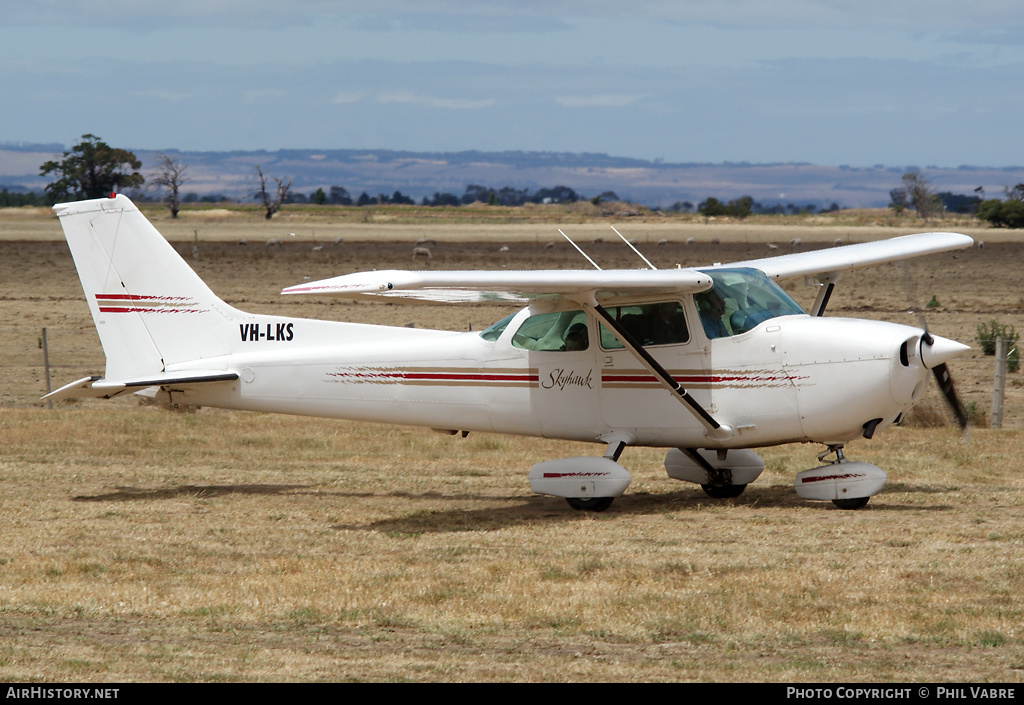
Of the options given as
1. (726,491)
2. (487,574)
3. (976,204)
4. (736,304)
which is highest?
(976,204)

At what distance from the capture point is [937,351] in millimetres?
10312

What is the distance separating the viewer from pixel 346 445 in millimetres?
16141

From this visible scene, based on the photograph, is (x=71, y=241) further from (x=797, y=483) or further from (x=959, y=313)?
(x=959, y=313)

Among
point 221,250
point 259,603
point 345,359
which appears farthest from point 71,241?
point 221,250

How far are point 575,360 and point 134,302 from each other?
16.7 ft

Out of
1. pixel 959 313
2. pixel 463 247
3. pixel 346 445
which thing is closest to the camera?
pixel 346 445

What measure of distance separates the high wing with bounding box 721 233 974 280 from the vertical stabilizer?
5.96m

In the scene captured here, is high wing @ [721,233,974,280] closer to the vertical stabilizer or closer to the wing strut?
the wing strut

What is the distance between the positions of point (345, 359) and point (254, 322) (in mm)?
1228

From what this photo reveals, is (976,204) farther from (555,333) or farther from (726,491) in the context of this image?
(555,333)

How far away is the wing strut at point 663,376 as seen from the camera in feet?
36.5

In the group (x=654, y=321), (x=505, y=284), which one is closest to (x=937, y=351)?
(x=654, y=321)

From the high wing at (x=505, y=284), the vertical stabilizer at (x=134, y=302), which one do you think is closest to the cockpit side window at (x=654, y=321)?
the high wing at (x=505, y=284)

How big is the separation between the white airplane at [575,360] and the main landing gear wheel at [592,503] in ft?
0.06
